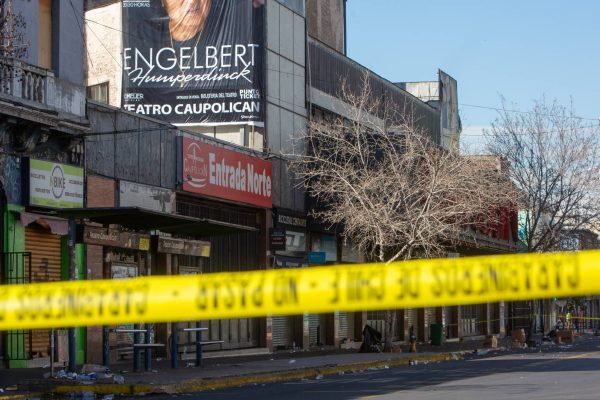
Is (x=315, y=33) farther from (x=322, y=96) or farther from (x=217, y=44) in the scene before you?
(x=217, y=44)

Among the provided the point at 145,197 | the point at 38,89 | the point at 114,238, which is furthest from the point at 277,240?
the point at 114,238

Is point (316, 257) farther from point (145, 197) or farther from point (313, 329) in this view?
point (145, 197)

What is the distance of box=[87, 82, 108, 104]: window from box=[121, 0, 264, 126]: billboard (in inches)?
Result: 26.3

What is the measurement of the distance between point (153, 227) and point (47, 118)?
320cm

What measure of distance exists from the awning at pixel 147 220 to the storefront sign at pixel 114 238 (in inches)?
11.2

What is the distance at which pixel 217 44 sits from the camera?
33344 mm

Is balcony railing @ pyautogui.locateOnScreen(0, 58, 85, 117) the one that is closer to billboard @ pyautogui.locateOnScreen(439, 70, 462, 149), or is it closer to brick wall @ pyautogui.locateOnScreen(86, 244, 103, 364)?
brick wall @ pyautogui.locateOnScreen(86, 244, 103, 364)

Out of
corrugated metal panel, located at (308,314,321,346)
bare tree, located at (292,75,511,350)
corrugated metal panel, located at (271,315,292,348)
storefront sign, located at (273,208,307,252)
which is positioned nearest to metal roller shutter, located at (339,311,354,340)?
corrugated metal panel, located at (308,314,321,346)

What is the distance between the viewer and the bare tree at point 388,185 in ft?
108

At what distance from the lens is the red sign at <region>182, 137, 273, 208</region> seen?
2853 cm

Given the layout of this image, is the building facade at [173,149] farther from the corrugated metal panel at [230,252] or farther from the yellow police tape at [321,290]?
the yellow police tape at [321,290]

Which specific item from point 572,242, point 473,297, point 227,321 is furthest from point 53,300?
point 572,242

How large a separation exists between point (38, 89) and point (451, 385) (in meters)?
10.5

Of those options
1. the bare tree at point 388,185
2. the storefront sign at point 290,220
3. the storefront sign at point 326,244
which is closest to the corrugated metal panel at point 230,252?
the storefront sign at point 290,220
